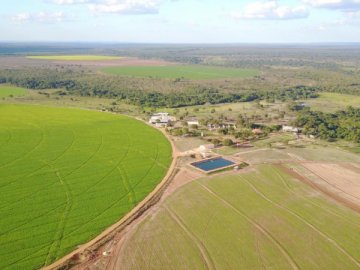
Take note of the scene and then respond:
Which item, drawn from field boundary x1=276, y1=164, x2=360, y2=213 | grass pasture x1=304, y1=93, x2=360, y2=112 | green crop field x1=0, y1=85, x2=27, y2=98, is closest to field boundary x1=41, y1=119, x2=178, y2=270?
field boundary x1=276, y1=164, x2=360, y2=213

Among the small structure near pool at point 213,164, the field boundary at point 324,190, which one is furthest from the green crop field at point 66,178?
the field boundary at point 324,190

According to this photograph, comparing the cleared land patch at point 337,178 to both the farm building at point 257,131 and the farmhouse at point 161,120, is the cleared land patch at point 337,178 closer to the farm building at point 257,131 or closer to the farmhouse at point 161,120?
the farm building at point 257,131

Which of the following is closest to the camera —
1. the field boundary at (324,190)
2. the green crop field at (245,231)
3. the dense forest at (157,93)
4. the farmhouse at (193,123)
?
the green crop field at (245,231)

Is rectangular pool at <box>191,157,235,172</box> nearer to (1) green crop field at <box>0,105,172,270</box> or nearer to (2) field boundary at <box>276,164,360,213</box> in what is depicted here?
(1) green crop field at <box>0,105,172,270</box>

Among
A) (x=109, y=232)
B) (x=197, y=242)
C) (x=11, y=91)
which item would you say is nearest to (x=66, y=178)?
(x=109, y=232)

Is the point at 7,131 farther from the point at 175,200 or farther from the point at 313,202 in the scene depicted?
the point at 313,202

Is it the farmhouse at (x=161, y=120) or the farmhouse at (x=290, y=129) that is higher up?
the farmhouse at (x=161, y=120)

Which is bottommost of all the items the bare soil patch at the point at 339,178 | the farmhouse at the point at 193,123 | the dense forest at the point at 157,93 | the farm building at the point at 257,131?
the dense forest at the point at 157,93

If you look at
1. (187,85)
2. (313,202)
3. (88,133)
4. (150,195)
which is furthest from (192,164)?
(187,85)
